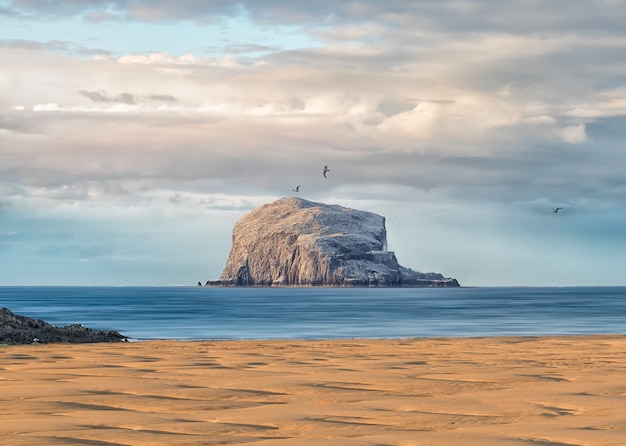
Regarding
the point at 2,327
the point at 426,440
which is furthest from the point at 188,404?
the point at 2,327

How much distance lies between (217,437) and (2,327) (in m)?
29.1

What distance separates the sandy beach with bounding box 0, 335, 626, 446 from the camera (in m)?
10.5

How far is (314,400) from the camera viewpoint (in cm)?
1419

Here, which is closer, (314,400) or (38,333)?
(314,400)

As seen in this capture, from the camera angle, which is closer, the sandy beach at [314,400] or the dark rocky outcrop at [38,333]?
the sandy beach at [314,400]

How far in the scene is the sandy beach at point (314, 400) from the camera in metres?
10.5

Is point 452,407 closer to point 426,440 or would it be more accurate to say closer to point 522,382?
point 426,440

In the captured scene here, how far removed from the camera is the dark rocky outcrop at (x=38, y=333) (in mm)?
35188

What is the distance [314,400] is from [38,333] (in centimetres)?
2571

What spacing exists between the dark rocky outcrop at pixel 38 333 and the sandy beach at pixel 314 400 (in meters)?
10.2

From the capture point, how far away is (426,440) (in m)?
9.98

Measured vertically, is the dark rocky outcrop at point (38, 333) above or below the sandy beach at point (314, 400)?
below

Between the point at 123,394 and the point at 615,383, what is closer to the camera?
the point at 123,394

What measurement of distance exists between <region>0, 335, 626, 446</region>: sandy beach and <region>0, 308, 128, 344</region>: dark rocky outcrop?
10.2 metres
